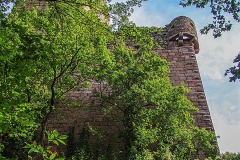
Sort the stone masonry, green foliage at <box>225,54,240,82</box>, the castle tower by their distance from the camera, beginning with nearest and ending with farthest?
green foliage at <box>225,54,240,82</box>
the stone masonry
the castle tower

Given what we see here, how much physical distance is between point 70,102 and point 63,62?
232 centimetres

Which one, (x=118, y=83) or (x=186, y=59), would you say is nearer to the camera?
(x=118, y=83)

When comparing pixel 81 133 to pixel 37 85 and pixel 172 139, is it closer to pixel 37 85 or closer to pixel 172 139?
pixel 37 85

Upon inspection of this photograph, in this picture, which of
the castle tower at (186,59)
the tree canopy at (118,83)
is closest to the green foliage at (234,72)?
the tree canopy at (118,83)

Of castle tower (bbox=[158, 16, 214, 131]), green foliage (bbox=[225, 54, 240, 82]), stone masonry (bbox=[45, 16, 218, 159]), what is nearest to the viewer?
green foliage (bbox=[225, 54, 240, 82])

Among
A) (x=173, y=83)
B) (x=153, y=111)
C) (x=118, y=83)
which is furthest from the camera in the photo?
(x=173, y=83)

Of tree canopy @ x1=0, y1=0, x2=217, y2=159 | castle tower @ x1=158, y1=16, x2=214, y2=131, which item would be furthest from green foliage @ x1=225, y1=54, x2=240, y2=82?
castle tower @ x1=158, y1=16, x2=214, y2=131

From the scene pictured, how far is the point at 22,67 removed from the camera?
9.95 ft

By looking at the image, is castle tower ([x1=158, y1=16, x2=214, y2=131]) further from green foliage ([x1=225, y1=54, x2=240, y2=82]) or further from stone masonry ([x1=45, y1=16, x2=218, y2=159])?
green foliage ([x1=225, y1=54, x2=240, y2=82])

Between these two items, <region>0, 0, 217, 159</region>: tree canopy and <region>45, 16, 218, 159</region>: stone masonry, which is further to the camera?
<region>45, 16, 218, 159</region>: stone masonry

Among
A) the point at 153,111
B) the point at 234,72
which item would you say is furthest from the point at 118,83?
the point at 234,72

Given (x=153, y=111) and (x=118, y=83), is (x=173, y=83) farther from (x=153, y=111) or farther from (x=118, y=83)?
(x=118, y=83)

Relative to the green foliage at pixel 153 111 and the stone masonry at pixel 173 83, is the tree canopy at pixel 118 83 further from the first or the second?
the stone masonry at pixel 173 83

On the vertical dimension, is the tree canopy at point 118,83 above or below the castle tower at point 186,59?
below
